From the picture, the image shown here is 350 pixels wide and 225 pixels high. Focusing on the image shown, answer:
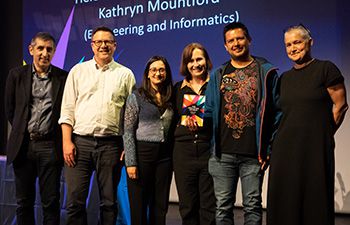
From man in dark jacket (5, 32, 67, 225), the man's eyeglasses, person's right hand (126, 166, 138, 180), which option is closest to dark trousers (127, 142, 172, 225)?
person's right hand (126, 166, 138, 180)

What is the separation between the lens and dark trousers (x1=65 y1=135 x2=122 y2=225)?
289 cm

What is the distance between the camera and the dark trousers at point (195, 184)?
2.74 meters

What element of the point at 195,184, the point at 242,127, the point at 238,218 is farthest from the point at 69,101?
the point at 238,218

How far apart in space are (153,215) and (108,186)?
1.14 ft

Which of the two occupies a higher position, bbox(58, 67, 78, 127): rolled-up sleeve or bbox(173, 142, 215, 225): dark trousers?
bbox(58, 67, 78, 127): rolled-up sleeve

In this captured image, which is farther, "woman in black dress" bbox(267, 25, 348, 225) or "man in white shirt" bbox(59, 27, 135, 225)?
"man in white shirt" bbox(59, 27, 135, 225)

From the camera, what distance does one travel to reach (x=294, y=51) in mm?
2477

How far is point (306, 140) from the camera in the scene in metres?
2.42

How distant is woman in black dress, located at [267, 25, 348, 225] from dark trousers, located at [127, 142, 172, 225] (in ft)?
2.27

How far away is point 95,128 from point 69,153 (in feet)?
0.77

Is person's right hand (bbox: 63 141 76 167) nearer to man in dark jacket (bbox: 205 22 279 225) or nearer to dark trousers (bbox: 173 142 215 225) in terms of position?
dark trousers (bbox: 173 142 215 225)

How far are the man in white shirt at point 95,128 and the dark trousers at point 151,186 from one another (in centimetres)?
16

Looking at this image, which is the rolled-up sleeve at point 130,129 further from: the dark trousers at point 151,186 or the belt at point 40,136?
the belt at point 40,136

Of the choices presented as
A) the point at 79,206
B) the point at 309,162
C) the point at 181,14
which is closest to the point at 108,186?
the point at 79,206
